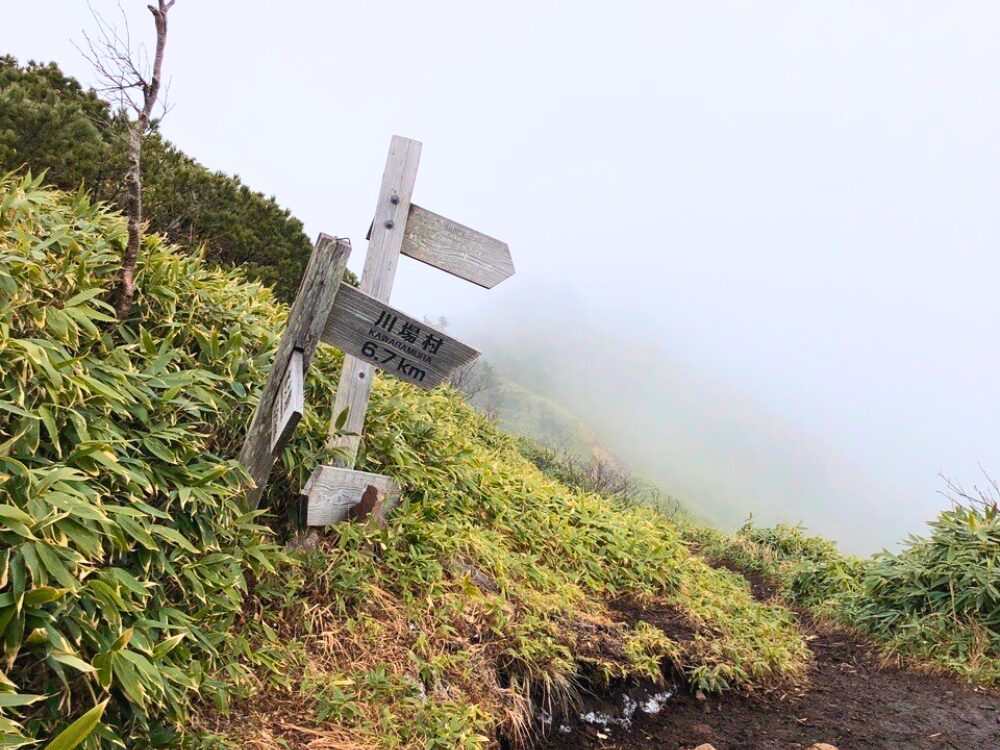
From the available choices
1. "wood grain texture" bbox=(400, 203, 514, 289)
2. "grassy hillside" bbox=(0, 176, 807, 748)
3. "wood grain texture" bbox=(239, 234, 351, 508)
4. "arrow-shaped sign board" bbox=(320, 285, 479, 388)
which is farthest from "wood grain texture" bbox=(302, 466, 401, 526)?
→ "wood grain texture" bbox=(400, 203, 514, 289)

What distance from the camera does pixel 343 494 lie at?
3.68 meters

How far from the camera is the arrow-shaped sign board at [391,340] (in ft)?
10.0

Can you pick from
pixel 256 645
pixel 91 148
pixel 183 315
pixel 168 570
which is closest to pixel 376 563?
pixel 256 645

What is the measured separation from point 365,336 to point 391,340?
0.38ft

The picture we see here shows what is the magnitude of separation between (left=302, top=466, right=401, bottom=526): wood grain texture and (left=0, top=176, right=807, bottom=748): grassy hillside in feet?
0.44

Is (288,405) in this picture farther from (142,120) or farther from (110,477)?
(142,120)


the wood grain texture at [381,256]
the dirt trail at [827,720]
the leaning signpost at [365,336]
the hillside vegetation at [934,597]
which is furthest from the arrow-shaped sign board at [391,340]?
the hillside vegetation at [934,597]

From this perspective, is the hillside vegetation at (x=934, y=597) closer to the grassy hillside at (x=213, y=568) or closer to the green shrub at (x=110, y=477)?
the grassy hillside at (x=213, y=568)

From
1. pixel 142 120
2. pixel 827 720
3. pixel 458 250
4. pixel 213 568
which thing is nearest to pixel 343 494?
pixel 213 568

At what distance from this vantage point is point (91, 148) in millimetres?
5824

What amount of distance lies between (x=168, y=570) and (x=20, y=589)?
62 centimetres

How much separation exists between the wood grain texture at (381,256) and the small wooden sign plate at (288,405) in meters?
0.86

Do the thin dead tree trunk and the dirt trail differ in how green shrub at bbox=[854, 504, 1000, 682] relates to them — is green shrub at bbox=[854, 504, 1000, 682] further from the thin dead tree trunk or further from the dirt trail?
the thin dead tree trunk

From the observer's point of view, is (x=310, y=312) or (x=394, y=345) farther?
(x=394, y=345)
